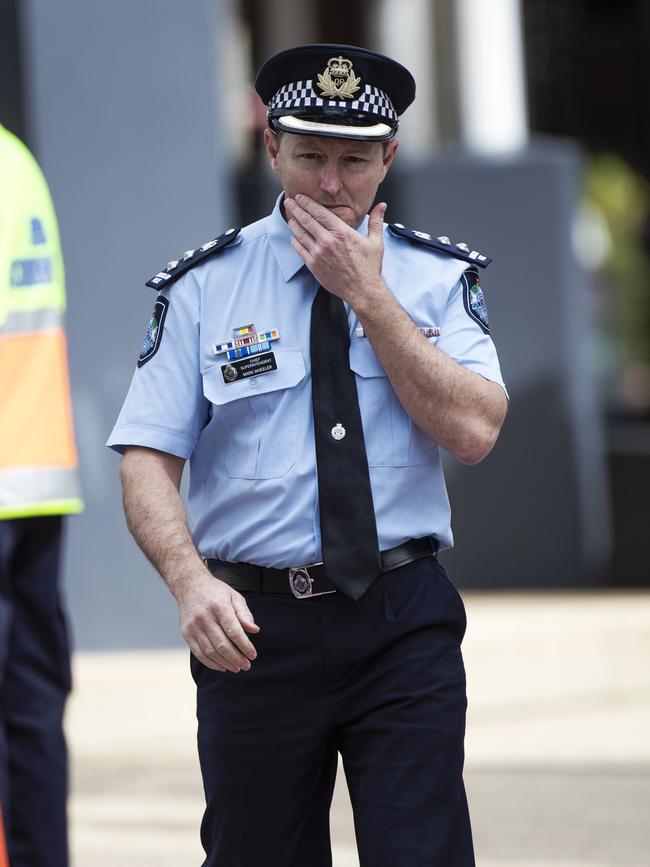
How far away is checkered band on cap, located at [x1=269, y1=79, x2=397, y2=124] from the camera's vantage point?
9.76 feet

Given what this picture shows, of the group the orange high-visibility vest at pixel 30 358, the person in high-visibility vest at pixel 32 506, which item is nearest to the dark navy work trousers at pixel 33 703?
the person in high-visibility vest at pixel 32 506

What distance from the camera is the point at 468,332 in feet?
10.0

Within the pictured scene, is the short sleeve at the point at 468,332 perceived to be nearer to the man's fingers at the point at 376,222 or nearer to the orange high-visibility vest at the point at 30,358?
the man's fingers at the point at 376,222

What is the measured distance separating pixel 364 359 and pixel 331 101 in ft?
1.55

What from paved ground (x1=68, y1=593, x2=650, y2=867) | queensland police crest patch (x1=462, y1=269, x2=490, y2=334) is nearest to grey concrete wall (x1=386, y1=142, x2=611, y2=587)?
paved ground (x1=68, y1=593, x2=650, y2=867)

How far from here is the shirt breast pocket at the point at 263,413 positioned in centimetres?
301

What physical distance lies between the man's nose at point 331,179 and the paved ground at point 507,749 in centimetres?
253

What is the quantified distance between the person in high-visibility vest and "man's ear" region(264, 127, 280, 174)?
0.64 meters

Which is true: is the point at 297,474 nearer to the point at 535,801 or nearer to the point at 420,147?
the point at 535,801

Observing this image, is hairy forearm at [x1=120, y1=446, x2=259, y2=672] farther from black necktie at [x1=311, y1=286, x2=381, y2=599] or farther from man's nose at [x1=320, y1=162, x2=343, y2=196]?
man's nose at [x1=320, y1=162, x2=343, y2=196]

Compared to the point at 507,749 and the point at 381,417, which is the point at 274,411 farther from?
the point at 507,749

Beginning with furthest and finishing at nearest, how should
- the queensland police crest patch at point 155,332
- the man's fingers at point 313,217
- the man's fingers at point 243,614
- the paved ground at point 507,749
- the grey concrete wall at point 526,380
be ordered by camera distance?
the grey concrete wall at point 526,380
the paved ground at point 507,749
the queensland police crest patch at point 155,332
the man's fingers at point 313,217
the man's fingers at point 243,614

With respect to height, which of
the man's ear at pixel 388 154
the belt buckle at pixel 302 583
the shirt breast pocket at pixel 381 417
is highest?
the man's ear at pixel 388 154

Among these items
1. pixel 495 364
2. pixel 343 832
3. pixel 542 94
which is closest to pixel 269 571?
pixel 495 364
